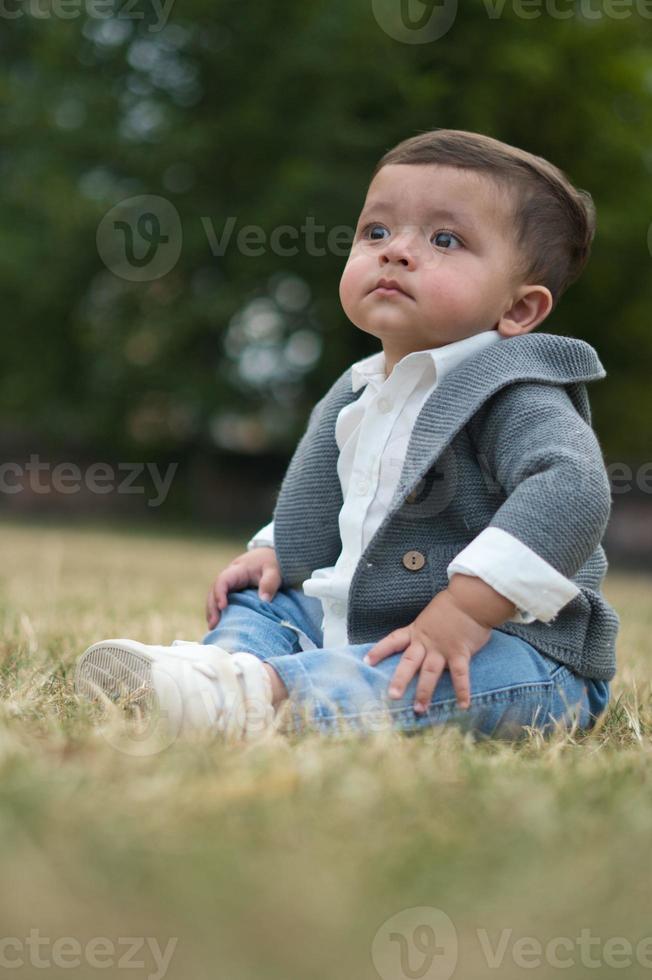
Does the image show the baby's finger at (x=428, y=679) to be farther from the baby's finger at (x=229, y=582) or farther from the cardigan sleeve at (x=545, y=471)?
the baby's finger at (x=229, y=582)

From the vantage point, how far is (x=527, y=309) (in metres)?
2.05

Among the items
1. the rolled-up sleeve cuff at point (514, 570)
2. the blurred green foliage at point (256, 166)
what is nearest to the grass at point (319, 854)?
the rolled-up sleeve cuff at point (514, 570)

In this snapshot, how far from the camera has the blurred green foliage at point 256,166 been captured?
1048 centimetres

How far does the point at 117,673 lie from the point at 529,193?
107 centimetres

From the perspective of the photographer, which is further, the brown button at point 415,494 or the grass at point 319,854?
the brown button at point 415,494

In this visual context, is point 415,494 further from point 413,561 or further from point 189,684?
point 189,684

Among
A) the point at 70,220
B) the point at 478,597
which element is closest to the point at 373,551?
the point at 478,597

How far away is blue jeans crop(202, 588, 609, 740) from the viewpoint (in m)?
1.66

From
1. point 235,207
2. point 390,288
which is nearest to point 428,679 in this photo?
Answer: point 390,288

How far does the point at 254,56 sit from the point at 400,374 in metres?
10.4

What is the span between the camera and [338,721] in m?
1.63

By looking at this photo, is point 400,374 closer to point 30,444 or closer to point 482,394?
point 482,394

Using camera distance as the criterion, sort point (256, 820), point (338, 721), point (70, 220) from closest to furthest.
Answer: point (256, 820) < point (338, 721) < point (70, 220)

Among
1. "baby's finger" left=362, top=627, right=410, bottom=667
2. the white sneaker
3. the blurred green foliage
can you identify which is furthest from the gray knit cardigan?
the blurred green foliage
